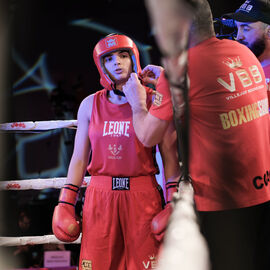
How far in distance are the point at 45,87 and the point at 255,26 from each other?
350 cm

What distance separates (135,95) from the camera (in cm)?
105

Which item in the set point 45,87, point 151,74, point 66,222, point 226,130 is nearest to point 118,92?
point 151,74

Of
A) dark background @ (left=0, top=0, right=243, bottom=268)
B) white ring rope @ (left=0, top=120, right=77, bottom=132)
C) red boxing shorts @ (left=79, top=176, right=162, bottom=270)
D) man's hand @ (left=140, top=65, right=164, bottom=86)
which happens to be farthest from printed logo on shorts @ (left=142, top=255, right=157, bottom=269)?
dark background @ (left=0, top=0, right=243, bottom=268)

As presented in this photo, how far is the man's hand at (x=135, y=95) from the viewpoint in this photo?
1.01 m

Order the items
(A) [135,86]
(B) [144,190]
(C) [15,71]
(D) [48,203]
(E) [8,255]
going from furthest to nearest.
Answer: (C) [15,71]
(D) [48,203]
(E) [8,255]
(B) [144,190]
(A) [135,86]

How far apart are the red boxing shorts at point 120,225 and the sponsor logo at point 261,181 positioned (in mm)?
504

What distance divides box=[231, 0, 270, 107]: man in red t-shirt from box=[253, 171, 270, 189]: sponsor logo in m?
0.57

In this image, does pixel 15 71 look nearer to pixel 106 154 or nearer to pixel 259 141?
pixel 106 154

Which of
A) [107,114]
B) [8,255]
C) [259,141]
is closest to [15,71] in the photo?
[8,255]

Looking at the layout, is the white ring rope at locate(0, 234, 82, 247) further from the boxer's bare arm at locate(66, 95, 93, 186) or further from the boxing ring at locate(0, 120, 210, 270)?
the boxing ring at locate(0, 120, 210, 270)

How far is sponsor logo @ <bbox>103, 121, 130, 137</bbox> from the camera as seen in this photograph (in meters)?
1.23

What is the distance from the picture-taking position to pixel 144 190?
1.21 metres

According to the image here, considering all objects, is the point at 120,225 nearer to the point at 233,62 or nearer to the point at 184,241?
the point at 233,62

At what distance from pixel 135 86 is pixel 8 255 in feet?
7.97
